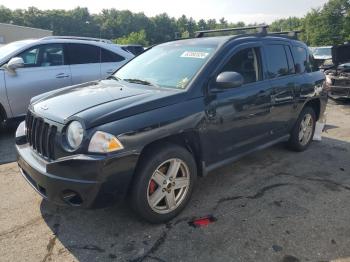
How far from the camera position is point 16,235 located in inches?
125

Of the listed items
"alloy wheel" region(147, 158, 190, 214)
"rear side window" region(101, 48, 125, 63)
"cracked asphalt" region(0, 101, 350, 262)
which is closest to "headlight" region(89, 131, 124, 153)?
"alloy wheel" region(147, 158, 190, 214)

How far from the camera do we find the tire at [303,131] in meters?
5.30

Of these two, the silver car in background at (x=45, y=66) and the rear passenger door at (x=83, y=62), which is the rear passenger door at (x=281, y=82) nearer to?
the silver car in background at (x=45, y=66)

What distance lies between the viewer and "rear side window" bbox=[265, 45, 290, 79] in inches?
179

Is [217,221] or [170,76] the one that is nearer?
[217,221]

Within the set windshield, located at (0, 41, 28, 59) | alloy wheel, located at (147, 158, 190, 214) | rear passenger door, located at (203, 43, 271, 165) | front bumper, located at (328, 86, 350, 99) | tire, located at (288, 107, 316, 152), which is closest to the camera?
alloy wheel, located at (147, 158, 190, 214)

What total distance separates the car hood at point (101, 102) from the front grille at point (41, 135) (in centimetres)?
8

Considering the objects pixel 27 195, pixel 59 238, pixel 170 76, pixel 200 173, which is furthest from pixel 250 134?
pixel 27 195

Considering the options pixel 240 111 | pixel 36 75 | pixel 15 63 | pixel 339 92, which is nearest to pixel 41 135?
pixel 240 111

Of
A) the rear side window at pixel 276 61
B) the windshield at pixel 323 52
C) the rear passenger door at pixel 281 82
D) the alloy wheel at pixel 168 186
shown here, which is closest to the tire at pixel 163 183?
the alloy wheel at pixel 168 186

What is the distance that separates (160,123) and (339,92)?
823 cm

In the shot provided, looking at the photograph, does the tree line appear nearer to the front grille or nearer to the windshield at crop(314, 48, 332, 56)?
the windshield at crop(314, 48, 332, 56)

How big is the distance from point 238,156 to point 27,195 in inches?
97.5

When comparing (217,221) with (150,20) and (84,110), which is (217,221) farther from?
(150,20)
